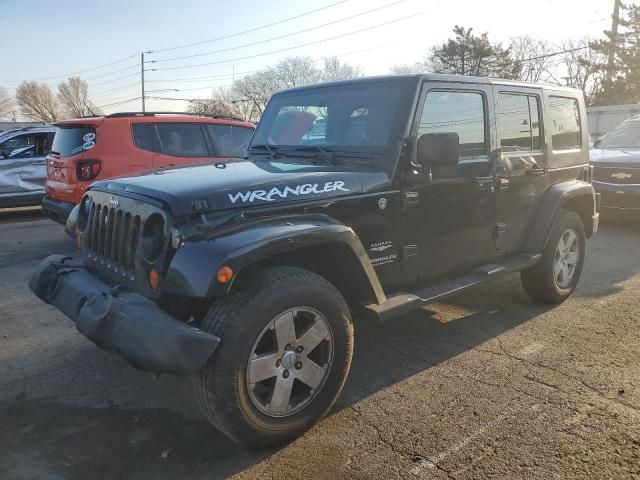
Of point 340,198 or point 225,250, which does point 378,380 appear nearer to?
point 340,198

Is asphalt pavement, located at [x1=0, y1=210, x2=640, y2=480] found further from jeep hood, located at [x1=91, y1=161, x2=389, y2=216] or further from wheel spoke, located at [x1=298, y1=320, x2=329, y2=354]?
jeep hood, located at [x1=91, y1=161, x2=389, y2=216]

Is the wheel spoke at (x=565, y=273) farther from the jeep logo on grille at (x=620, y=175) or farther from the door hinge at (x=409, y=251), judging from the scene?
the jeep logo on grille at (x=620, y=175)

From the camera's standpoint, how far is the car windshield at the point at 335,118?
3.68 meters

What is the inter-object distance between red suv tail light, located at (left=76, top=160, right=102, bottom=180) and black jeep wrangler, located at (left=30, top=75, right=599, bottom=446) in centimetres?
370

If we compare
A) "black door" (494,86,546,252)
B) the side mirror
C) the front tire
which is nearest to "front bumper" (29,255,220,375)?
the front tire

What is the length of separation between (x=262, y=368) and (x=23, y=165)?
31.5 ft

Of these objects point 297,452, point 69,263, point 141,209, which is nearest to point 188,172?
point 141,209

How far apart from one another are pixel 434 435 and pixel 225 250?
155cm

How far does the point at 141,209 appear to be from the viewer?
297cm

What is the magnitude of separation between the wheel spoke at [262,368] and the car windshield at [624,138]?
30.2 feet

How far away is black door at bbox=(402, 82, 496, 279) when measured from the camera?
3.70m

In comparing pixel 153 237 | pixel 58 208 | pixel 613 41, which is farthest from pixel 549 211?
pixel 613 41

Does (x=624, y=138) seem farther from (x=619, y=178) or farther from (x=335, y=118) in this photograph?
(x=335, y=118)

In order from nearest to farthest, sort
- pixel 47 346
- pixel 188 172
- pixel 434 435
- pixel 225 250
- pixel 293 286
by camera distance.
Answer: pixel 225 250 → pixel 293 286 → pixel 434 435 → pixel 188 172 → pixel 47 346
